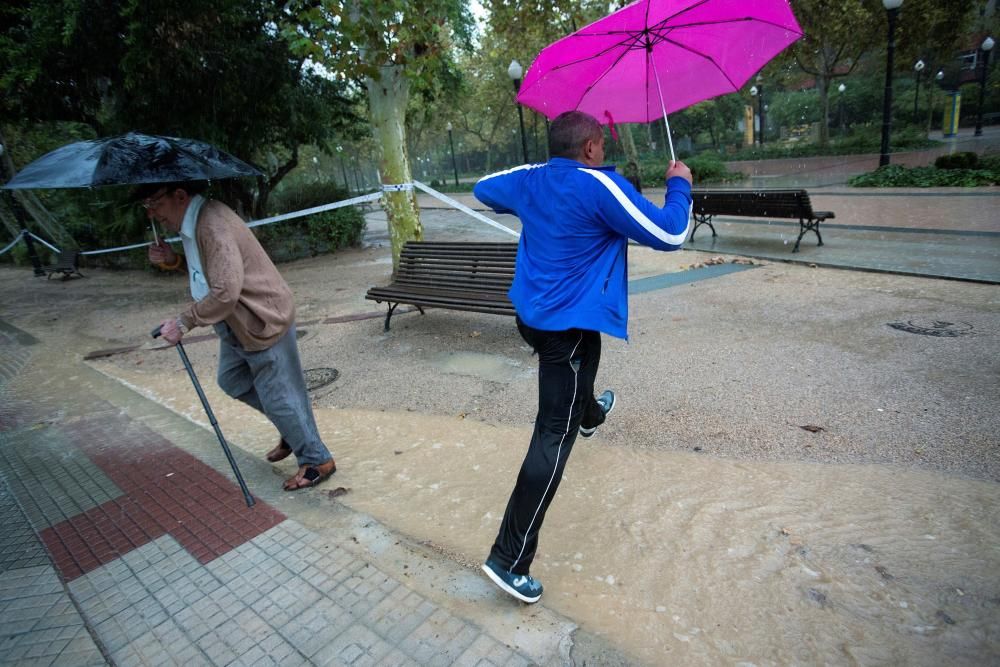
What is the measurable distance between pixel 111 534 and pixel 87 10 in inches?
353

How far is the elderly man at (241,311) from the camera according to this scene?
2.96 meters

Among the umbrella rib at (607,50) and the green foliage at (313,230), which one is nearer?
the umbrella rib at (607,50)

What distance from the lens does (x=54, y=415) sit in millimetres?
4988

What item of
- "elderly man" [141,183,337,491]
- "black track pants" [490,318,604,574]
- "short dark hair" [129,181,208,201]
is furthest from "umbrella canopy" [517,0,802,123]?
"short dark hair" [129,181,208,201]

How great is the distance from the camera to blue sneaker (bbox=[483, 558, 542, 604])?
2.28 meters

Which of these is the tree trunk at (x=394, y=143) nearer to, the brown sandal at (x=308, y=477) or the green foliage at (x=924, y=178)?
the brown sandal at (x=308, y=477)

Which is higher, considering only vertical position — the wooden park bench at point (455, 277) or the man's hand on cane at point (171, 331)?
the man's hand on cane at point (171, 331)

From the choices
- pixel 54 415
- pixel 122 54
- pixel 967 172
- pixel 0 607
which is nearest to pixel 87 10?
pixel 122 54

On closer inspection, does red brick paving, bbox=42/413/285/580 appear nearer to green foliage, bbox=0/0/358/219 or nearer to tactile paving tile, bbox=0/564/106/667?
tactile paving tile, bbox=0/564/106/667

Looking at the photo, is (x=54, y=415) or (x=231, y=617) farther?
(x=54, y=415)

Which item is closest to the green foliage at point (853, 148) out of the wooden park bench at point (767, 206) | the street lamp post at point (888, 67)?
the street lamp post at point (888, 67)

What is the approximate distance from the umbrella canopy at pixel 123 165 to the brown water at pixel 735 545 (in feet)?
6.26

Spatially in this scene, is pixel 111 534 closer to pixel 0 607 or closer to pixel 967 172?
pixel 0 607

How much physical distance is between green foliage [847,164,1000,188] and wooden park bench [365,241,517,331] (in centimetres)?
1398
